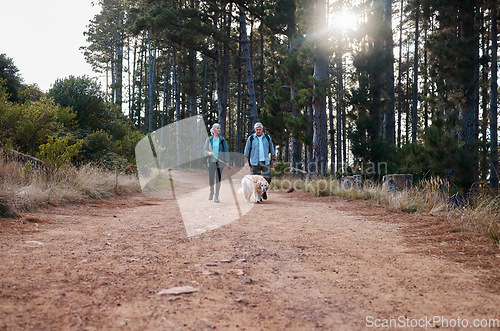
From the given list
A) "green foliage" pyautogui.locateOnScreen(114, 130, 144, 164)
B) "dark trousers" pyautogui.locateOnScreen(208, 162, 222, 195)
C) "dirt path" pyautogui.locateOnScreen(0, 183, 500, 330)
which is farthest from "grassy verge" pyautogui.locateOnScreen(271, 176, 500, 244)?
"green foliage" pyautogui.locateOnScreen(114, 130, 144, 164)

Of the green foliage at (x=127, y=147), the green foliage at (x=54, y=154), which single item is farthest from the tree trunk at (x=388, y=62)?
the green foliage at (x=54, y=154)

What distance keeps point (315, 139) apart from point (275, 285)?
12290 mm

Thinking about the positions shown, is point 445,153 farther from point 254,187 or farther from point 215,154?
point 215,154

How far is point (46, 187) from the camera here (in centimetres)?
771

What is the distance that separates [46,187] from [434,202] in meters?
8.43

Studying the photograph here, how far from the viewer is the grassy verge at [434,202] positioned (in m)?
4.73

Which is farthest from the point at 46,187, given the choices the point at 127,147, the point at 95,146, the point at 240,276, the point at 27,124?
the point at 127,147

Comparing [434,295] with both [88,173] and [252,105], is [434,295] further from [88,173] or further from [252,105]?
[252,105]

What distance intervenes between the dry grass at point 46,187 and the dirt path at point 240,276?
0.94 metres

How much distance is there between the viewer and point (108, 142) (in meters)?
13.1

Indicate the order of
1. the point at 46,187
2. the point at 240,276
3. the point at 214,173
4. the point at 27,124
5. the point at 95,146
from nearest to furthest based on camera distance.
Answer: the point at 240,276
the point at 46,187
the point at 214,173
the point at 27,124
the point at 95,146

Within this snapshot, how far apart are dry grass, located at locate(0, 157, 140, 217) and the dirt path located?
939mm

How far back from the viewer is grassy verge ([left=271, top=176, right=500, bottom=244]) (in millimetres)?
4730

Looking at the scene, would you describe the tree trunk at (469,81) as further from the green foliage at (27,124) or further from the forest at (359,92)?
the green foliage at (27,124)
